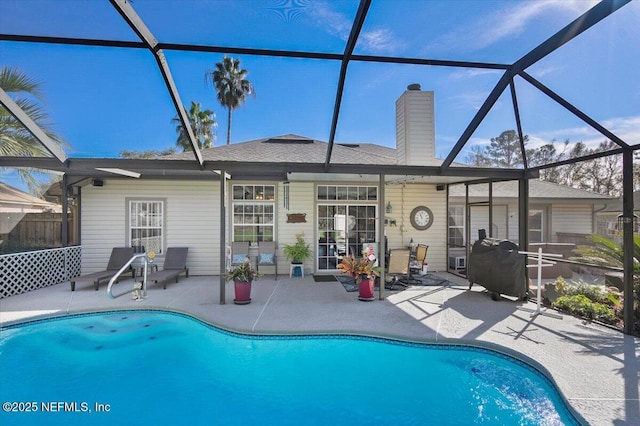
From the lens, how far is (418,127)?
7262 mm

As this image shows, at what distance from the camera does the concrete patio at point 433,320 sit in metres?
3.46

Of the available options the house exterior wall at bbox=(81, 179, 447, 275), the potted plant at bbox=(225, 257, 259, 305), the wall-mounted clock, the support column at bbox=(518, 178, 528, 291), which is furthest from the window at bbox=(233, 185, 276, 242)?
the support column at bbox=(518, 178, 528, 291)

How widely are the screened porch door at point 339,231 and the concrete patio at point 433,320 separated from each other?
5.60 feet

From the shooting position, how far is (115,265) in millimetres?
8633

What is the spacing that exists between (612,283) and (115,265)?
11.7 m

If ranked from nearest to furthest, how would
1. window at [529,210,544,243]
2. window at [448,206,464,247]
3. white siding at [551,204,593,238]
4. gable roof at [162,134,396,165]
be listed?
1. gable roof at [162,134,396,165]
2. window at [448,206,464,247]
3. window at [529,210,544,243]
4. white siding at [551,204,593,238]

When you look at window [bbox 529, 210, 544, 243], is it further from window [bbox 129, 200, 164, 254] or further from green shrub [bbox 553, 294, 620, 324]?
window [bbox 129, 200, 164, 254]

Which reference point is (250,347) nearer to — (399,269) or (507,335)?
(507,335)

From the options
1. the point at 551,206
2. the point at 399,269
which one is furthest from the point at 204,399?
the point at 551,206

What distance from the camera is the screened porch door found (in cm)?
971

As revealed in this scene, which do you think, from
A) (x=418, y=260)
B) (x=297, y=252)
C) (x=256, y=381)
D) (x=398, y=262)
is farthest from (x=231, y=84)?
(x=256, y=381)

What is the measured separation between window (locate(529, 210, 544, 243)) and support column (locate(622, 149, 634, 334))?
805 centimetres

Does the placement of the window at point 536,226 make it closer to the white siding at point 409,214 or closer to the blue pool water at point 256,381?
the white siding at point 409,214

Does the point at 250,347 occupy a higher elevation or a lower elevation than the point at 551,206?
lower
